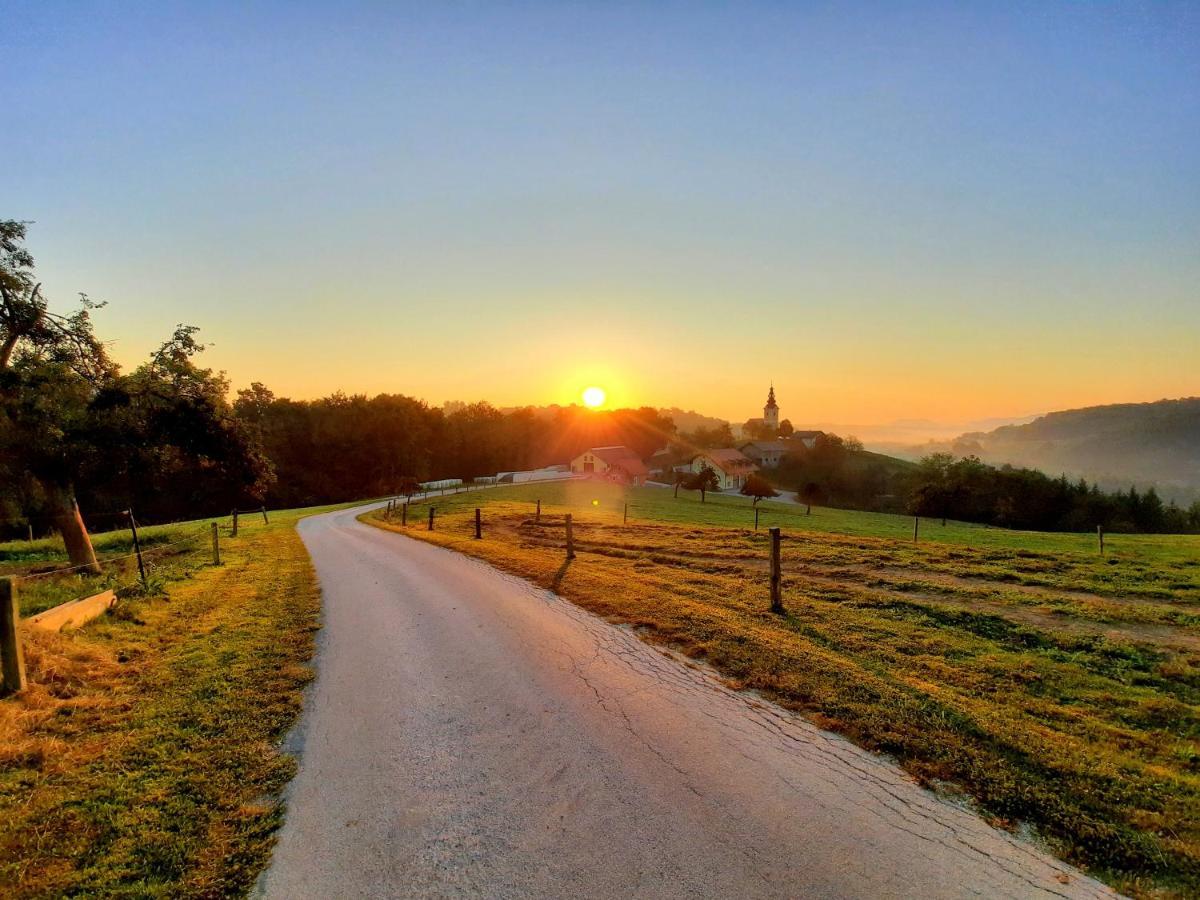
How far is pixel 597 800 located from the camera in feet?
15.1

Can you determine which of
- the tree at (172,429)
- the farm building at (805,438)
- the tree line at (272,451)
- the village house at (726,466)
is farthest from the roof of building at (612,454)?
the tree at (172,429)

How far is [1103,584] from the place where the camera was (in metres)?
11.9

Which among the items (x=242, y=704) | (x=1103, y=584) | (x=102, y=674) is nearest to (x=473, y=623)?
(x=242, y=704)

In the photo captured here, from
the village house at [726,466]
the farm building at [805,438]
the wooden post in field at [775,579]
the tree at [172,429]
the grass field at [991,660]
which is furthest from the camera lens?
the farm building at [805,438]

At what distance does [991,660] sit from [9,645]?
13010mm

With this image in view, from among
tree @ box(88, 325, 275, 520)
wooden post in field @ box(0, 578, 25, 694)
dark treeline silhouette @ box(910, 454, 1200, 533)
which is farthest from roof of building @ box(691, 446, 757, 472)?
wooden post in field @ box(0, 578, 25, 694)

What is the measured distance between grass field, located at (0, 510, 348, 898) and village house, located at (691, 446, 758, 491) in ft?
238

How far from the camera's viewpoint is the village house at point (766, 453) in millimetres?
100544

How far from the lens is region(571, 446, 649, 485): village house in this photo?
72.9 meters

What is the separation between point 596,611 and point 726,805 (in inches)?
236

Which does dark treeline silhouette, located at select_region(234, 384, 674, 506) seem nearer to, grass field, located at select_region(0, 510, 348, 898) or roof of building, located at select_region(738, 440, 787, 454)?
roof of building, located at select_region(738, 440, 787, 454)

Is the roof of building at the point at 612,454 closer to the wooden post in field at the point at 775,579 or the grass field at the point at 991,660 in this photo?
the grass field at the point at 991,660

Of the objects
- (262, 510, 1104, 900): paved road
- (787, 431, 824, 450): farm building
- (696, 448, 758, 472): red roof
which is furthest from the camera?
(787, 431, 824, 450): farm building

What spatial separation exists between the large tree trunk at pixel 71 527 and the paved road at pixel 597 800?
49.3 feet
